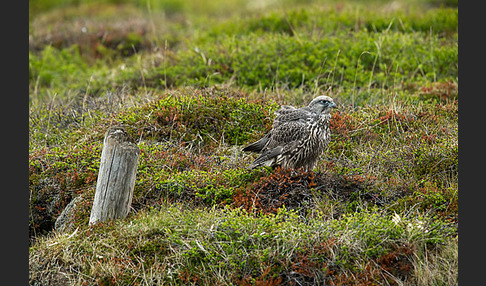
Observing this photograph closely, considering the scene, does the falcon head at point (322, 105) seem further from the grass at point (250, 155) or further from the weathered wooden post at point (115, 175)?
the weathered wooden post at point (115, 175)

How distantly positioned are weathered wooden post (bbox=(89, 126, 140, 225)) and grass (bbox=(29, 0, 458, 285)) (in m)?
0.21

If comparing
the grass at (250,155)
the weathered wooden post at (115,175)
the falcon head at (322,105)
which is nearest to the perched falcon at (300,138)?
the falcon head at (322,105)

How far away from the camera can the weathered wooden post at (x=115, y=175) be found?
6.33m

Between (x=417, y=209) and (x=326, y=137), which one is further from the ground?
(x=326, y=137)

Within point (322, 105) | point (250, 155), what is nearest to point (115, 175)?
point (250, 155)

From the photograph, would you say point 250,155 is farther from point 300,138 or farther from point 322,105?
point 322,105

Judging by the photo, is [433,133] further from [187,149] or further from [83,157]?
[83,157]

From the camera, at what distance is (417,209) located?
20.9 feet

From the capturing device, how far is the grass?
5852 millimetres

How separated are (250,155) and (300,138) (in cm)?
123

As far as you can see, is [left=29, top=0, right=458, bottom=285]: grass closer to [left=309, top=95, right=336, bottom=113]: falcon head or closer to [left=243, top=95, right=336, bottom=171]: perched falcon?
[left=243, top=95, right=336, bottom=171]: perched falcon

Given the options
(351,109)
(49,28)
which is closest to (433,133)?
(351,109)

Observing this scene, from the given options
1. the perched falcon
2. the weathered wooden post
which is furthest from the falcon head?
the weathered wooden post

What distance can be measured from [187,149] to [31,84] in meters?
5.83
